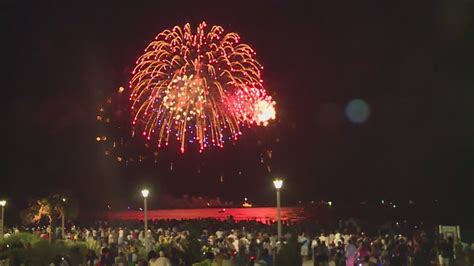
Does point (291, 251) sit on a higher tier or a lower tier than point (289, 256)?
higher

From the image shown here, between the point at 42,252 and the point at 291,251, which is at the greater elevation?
the point at 291,251

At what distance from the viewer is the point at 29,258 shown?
754 inches

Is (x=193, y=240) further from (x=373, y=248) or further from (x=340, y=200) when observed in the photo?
(x=340, y=200)

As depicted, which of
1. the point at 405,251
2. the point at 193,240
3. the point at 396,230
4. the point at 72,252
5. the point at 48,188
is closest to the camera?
the point at 193,240

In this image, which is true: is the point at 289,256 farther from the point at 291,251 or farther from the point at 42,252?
the point at 42,252

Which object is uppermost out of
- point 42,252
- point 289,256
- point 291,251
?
point 291,251

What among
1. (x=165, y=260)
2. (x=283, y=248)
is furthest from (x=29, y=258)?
(x=283, y=248)

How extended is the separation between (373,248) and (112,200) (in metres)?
44.9

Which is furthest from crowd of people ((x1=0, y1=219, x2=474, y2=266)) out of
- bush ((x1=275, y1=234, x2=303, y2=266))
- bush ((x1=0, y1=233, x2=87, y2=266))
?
bush ((x1=0, y1=233, x2=87, y2=266))

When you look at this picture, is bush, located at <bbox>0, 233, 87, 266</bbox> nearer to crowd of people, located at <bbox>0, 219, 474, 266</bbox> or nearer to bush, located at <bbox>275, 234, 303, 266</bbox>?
crowd of people, located at <bbox>0, 219, 474, 266</bbox>

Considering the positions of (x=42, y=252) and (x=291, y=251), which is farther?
(x=42, y=252)

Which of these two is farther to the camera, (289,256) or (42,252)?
(42,252)

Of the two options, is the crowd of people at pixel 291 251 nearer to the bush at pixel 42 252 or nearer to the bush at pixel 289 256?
the bush at pixel 289 256

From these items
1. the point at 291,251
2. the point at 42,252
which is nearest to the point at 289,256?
the point at 291,251
